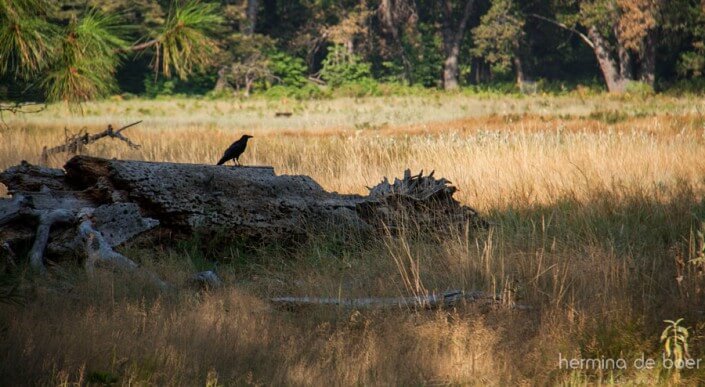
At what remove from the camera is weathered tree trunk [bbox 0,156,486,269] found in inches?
212

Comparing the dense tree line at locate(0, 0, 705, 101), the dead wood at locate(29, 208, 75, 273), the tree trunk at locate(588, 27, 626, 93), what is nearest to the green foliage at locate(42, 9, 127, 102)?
the dead wood at locate(29, 208, 75, 273)

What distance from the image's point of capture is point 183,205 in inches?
226

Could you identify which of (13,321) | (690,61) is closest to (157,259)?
(13,321)

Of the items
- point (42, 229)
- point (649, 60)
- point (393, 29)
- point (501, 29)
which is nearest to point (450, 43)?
point (393, 29)

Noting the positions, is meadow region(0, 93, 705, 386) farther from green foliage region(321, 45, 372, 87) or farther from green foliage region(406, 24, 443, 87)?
green foliage region(406, 24, 443, 87)

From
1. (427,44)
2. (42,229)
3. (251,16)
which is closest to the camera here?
(42,229)

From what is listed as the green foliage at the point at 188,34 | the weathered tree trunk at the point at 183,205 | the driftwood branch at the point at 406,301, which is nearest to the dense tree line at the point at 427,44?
the green foliage at the point at 188,34

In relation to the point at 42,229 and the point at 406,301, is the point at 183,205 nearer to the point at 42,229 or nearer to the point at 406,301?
the point at 42,229

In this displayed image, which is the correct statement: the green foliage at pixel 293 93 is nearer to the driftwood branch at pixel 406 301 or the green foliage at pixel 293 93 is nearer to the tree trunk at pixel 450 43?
the tree trunk at pixel 450 43

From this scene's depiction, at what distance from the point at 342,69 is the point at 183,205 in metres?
45.7

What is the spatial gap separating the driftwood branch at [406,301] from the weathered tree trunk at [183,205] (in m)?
1.08

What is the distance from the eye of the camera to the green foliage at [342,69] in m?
50.0

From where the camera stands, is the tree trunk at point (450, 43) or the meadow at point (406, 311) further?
the tree trunk at point (450, 43)

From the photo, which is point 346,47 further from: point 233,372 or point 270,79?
point 233,372
